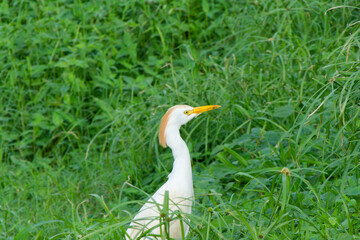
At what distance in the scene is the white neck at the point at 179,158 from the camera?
296 cm

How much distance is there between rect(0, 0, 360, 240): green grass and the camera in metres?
2.96

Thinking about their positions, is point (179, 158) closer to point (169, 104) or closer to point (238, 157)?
point (238, 157)

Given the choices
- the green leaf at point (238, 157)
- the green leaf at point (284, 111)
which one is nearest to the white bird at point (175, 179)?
the green leaf at point (238, 157)

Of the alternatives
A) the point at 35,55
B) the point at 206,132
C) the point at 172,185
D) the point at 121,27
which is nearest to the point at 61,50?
the point at 35,55

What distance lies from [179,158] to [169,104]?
1094 millimetres

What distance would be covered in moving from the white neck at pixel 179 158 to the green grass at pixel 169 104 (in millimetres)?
157

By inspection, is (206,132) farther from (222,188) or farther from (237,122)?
(222,188)

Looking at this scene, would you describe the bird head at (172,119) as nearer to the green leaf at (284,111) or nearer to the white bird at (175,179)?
the white bird at (175,179)

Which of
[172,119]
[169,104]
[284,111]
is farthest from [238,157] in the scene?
[169,104]

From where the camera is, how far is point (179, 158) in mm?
3004

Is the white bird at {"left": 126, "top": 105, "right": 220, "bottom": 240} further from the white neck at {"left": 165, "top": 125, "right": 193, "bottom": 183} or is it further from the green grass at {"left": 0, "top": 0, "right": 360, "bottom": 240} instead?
the green grass at {"left": 0, "top": 0, "right": 360, "bottom": 240}

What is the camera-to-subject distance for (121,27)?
5.36 m

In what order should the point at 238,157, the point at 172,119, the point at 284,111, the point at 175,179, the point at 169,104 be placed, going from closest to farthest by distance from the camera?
the point at 175,179
the point at 172,119
the point at 238,157
the point at 284,111
the point at 169,104

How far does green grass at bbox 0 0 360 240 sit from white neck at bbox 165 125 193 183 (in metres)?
0.16
